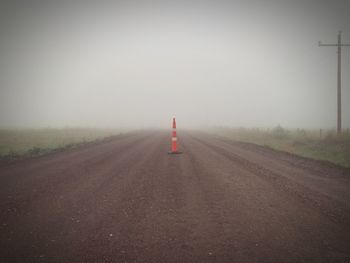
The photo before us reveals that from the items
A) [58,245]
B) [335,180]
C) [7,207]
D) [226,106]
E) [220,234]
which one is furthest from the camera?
[226,106]

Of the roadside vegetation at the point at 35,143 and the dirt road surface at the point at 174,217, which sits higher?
the roadside vegetation at the point at 35,143

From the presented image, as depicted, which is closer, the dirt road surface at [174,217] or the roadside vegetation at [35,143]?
the dirt road surface at [174,217]

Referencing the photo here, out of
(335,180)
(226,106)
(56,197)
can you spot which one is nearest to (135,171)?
(56,197)

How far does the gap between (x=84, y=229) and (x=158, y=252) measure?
4.28ft

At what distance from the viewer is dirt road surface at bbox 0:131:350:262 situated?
2.52 m

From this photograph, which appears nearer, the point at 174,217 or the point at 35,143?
the point at 174,217

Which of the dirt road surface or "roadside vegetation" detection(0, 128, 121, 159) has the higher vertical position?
"roadside vegetation" detection(0, 128, 121, 159)

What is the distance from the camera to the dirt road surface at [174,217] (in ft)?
8.26

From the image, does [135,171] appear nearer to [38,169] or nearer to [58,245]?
[38,169]

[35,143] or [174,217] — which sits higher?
[35,143]

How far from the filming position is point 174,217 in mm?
3498

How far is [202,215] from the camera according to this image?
11.7ft

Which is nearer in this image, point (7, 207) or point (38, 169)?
point (7, 207)

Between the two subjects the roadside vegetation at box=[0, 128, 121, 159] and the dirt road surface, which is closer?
the dirt road surface
